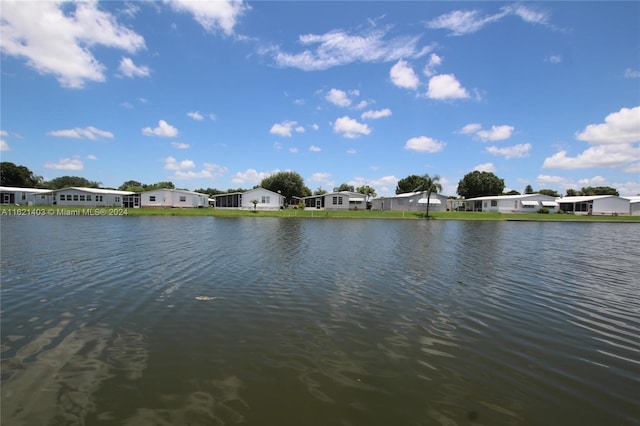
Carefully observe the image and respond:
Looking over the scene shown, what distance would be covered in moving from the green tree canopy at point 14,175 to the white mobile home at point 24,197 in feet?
80.5

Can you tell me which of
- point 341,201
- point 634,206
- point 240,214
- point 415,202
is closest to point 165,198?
point 240,214

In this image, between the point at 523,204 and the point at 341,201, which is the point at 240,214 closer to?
the point at 341,201

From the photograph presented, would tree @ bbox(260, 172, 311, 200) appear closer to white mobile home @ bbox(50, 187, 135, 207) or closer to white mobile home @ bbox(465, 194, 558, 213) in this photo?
white mobile home @ bbox(50, 187, 135, 207)

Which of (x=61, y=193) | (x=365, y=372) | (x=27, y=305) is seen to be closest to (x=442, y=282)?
(x=365, y=372)

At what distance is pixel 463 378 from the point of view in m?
5.40

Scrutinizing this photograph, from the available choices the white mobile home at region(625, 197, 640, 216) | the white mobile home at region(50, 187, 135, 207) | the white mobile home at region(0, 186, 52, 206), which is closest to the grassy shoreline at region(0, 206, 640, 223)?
the white mobile home at region(50, 187, 135, 207)

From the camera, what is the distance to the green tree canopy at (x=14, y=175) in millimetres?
88562

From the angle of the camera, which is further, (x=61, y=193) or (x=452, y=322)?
(x=61, y=193)

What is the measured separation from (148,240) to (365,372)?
20616 mm

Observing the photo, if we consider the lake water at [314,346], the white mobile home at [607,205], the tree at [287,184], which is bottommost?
the lake water at [314,346]

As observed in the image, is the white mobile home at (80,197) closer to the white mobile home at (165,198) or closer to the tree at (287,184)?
the white mobile home at (165,198)

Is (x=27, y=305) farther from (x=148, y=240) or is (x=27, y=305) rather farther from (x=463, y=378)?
(x=148, y=240)

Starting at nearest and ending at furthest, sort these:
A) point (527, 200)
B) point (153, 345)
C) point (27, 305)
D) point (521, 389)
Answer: point (521, 389)
point (153, 345)
point (27, 305)
point (527, 200)

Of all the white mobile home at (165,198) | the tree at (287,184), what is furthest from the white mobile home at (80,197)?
the tree at (287,184)
